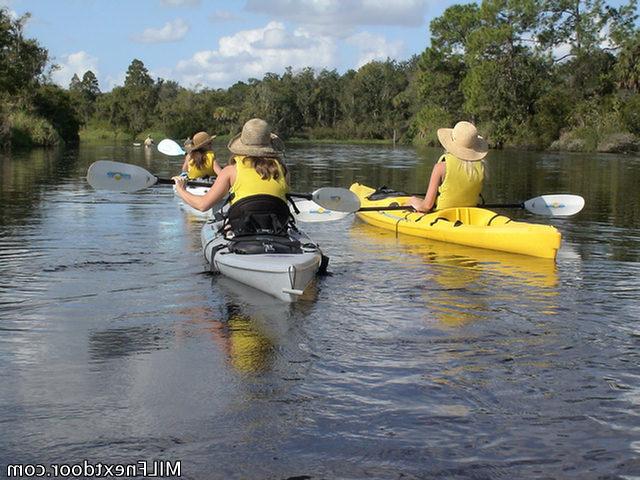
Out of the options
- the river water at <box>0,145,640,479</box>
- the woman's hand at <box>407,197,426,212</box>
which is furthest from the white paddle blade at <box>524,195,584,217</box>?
the woman's hand at <box>407,197,426,212</box>

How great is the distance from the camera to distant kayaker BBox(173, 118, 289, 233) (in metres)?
7.17

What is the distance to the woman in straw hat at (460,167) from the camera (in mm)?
9688

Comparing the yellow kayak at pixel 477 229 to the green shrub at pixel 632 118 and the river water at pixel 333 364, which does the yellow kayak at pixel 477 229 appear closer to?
the river water at pixel 333 364

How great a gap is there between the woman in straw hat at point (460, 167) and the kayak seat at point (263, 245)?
3020 mm

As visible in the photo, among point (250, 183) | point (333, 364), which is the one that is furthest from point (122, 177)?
point (333, 364)

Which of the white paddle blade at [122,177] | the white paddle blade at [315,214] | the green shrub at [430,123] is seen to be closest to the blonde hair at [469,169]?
the white paddle blade at [315,214]

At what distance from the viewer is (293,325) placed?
6.16m

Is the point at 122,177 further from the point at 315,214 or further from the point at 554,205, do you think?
the point at 554,205

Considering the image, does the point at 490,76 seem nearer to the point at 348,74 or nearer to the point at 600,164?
the point at 600,164

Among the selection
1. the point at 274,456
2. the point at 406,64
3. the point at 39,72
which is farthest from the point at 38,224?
the point at 406,64

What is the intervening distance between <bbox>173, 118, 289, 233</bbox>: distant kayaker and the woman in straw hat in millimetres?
2860

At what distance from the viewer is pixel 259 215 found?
23.8 feet

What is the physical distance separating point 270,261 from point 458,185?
3.80 metres

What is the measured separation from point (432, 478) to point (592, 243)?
7765 millimetres
